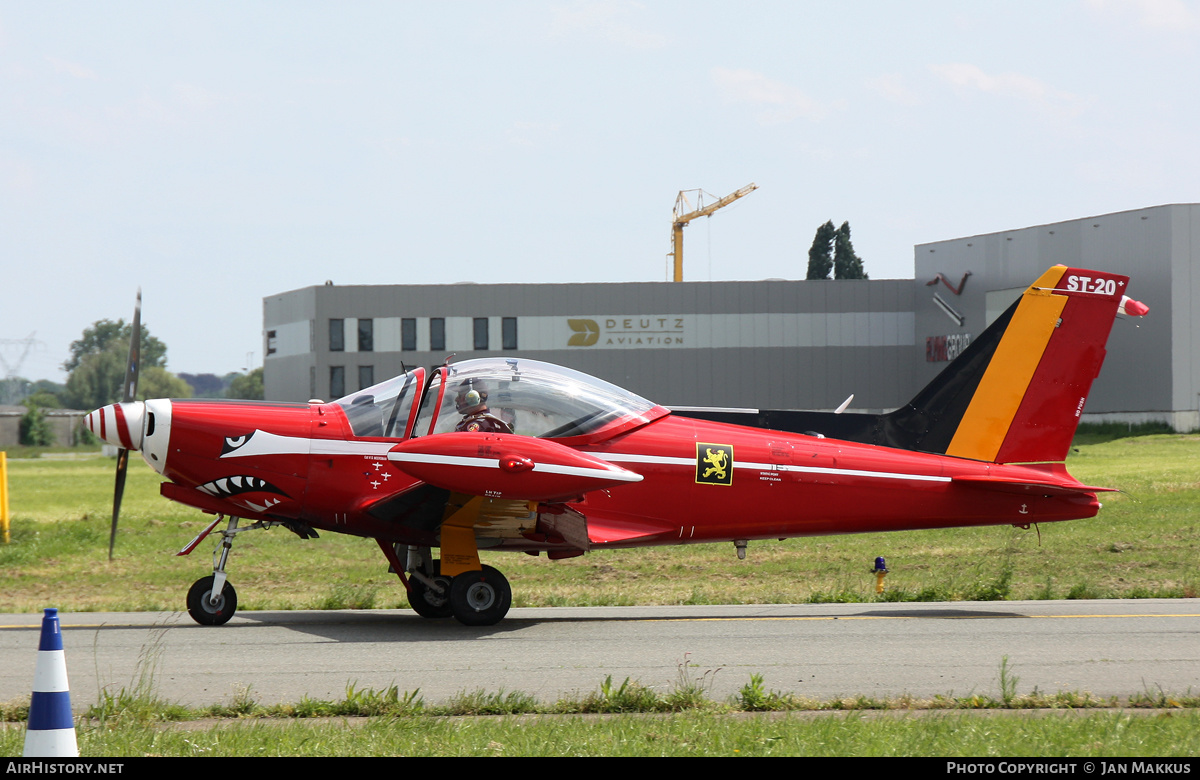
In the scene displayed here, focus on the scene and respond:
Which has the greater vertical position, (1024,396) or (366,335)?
(366,335)

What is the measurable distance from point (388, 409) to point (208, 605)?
241cm

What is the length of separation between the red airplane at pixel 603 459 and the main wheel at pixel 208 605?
0.04ft

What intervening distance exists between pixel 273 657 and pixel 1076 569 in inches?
424

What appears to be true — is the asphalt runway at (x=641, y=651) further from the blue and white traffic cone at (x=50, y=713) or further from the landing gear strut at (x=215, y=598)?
the blue and white traffic cone at (x=50, y=713)

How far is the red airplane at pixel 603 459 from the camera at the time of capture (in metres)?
9.53

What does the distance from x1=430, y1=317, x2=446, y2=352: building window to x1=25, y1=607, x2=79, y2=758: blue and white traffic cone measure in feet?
170

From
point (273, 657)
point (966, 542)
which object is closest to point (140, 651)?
point (273, 657)

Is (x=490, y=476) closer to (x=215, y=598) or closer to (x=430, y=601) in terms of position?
(x=430, y=601)

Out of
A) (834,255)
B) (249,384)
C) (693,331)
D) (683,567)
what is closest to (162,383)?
(249,384)

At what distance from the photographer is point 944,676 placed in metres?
7.18

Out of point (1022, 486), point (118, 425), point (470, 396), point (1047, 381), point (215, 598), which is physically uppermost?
point (1047, 381)

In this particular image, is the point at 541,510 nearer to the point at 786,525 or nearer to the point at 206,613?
the point at 786,525

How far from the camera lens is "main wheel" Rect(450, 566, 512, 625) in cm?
945

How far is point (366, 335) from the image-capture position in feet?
185
